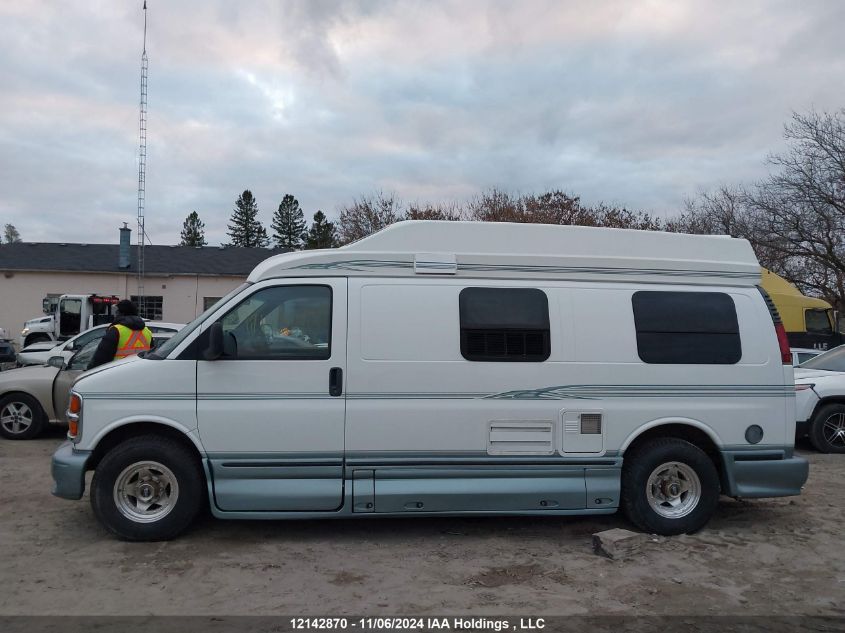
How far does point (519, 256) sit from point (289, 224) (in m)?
66.7

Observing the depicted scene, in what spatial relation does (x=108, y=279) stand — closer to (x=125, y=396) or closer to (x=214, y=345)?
(x=125, y=396)

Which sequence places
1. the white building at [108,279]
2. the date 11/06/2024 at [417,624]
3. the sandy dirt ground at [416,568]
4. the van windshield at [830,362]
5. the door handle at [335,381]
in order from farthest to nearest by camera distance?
the white building at [108,279]
the van windshield at [830,362]
the door handle at [335,381]
the sandy dirt ground at [416,568]
the date 11/06/2024 at [417,624]

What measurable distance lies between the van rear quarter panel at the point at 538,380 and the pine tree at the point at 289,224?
65860mm

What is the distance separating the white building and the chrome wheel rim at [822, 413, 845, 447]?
29824mm

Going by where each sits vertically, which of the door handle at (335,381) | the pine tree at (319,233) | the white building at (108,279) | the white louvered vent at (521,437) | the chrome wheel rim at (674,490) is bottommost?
the chrome wheel rim at (674,490)

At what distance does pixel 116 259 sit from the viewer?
36.7 m

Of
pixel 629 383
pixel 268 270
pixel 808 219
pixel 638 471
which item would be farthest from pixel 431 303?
pixel 808 219

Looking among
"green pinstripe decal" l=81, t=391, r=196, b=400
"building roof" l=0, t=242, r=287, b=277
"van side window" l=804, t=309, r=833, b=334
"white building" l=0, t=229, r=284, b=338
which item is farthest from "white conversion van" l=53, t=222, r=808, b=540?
"building roof" l=0, t=242, r=287, b=277

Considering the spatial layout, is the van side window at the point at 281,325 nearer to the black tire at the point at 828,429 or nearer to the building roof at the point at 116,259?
the black tire at the point at 828,429

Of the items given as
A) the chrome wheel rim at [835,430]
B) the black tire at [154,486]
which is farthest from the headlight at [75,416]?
the chrome wheel rim at [835,430]

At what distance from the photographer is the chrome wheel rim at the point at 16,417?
965cm

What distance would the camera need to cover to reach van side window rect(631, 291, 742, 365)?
5980mm

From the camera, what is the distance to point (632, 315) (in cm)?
599

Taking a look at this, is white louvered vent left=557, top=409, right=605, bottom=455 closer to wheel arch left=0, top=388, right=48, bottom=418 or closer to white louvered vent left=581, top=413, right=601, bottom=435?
white louvered vent left=581, top=413, right=601, bottom=435
